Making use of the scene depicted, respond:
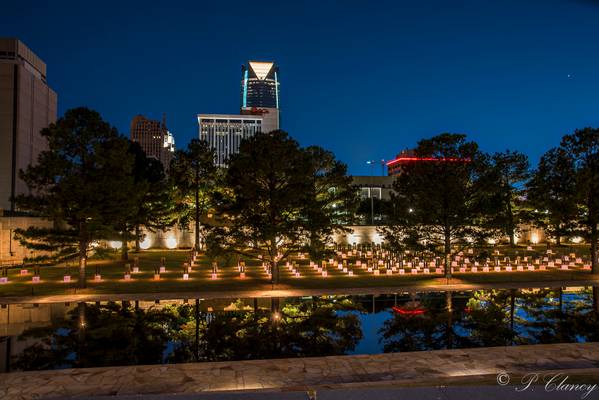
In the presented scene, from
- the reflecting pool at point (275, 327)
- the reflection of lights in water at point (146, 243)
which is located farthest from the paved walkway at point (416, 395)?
the reflection of lights in water at point (146, 243)

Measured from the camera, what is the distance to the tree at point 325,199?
24078 millimetres

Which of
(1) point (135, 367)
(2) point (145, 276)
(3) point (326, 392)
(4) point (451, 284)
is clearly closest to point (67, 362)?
(1) point (135, 367)

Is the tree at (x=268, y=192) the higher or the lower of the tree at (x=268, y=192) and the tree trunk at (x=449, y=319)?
the higher

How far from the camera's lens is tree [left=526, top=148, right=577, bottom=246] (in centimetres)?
2785

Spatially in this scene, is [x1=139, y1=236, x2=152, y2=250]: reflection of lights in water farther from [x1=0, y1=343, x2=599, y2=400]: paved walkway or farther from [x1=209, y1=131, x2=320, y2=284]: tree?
[x1=0, y1=343, x2=599, y2=400]: paved walkway

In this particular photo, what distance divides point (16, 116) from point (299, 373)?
57.2 meters

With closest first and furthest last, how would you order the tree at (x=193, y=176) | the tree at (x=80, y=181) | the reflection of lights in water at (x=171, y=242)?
the tree at (x=80, y=181), the tree at (x=193, y=176), the reflection of lights in water at (x=171, y=242)

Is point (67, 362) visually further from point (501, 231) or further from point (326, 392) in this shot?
point (501, 231)

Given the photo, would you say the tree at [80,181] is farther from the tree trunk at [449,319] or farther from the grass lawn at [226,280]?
the tree trunk at [449,319]

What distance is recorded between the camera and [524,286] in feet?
77.8

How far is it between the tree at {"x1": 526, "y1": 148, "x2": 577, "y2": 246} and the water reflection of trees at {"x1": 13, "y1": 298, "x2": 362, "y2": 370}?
18.5 meters

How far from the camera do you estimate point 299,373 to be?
9602 millimetres

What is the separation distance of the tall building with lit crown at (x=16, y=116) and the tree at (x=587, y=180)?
55.9m

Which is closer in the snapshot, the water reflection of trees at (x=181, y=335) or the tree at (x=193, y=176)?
the water reflection of trees at (x=181, y=335)
